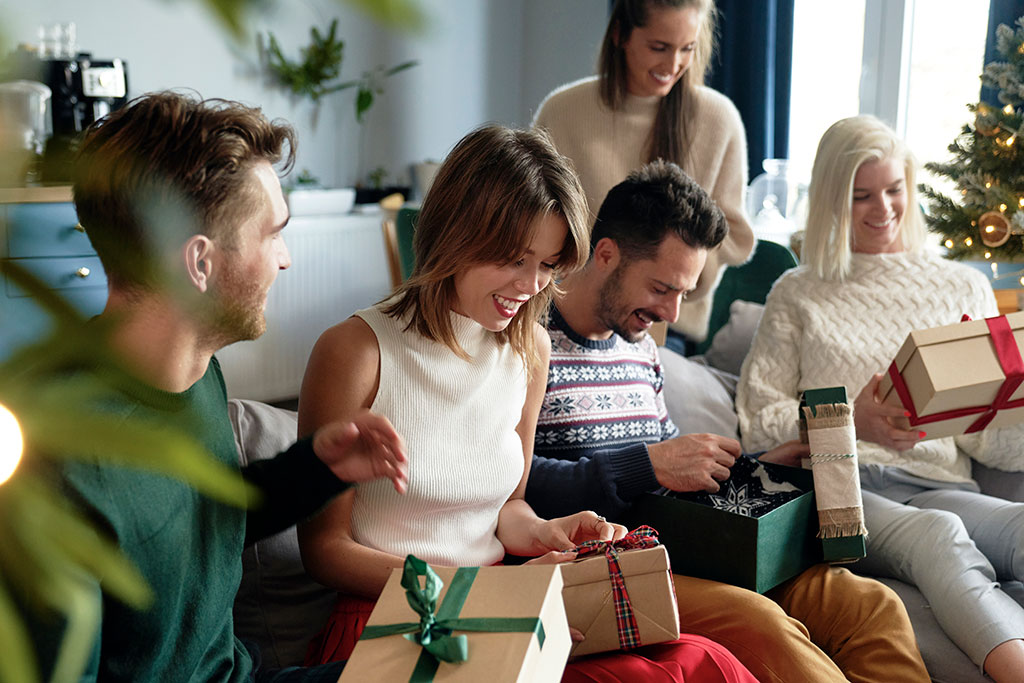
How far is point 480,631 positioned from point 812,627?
84 cm

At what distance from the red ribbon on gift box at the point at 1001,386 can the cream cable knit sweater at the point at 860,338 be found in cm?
25

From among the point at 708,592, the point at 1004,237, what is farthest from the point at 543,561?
the point at 1004,237

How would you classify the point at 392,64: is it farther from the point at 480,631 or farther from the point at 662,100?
the point at 480,631

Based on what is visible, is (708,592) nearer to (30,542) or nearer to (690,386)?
(690,386)

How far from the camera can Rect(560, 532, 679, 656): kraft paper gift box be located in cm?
121

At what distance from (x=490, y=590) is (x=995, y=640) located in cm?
100

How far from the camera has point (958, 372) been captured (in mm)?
1675

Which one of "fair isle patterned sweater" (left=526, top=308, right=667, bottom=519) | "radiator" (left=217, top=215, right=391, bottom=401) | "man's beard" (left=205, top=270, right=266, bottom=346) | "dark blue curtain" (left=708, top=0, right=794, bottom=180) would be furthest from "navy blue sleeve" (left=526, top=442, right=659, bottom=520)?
"dark blue curtain" (left=708, top=0, right=794, bottom=180)

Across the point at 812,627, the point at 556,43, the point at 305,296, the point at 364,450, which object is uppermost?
the point at 556,43

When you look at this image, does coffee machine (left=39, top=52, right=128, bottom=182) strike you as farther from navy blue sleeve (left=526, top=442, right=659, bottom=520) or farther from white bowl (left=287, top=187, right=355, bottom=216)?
navy blue sleeve (left=526, top=442, right=659, bottom=520)

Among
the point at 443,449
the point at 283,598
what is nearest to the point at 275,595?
the point at 283,598

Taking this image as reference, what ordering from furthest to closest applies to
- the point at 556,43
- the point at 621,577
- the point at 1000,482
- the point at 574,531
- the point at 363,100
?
the point at 556,43 → the point at 363,100 → the point at 1000,482 → the point at 574,531 → the point at 621,577

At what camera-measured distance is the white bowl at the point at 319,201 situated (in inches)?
175

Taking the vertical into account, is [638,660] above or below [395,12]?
A: below
